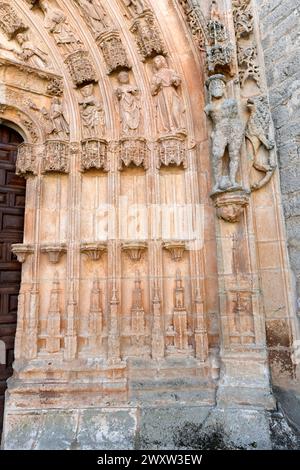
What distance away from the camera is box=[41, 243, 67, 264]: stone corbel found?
3801 mm

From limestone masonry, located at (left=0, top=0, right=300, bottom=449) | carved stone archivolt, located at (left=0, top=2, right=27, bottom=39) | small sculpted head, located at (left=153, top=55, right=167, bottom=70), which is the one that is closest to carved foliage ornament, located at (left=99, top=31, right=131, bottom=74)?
limestone masonry, located at (left=0, top=0, right=300, bottom=449)

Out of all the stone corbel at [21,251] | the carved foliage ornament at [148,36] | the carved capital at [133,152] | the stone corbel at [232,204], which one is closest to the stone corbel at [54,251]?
the stone corbel at [21,251]

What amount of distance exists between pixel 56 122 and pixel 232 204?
2.66m

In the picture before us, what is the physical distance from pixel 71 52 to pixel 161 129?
69.2 inches

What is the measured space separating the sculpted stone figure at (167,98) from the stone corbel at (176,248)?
4.94 ft

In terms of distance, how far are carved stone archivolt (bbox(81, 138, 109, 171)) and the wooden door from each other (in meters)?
0.96

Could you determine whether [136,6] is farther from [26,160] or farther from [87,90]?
[26,160]

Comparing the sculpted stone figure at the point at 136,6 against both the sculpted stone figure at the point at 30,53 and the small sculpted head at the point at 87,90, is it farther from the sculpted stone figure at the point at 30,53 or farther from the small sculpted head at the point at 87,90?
the sculpted stone figure at the point at 30,53

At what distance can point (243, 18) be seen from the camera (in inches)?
158

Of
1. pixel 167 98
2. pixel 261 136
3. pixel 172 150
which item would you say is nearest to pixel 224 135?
pixel 261 136

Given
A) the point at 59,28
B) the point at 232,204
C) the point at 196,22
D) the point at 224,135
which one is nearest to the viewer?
the point at 232,204

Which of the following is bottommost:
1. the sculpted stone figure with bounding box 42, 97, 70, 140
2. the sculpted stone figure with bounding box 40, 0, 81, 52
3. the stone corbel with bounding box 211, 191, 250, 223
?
the stone corbel with bounding box 211, 191, 250, 223

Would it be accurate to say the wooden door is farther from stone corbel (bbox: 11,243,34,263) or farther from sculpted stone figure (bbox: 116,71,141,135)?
sculpted stone figure (bbox: 116,71,141,135)

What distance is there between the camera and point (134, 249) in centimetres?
384
